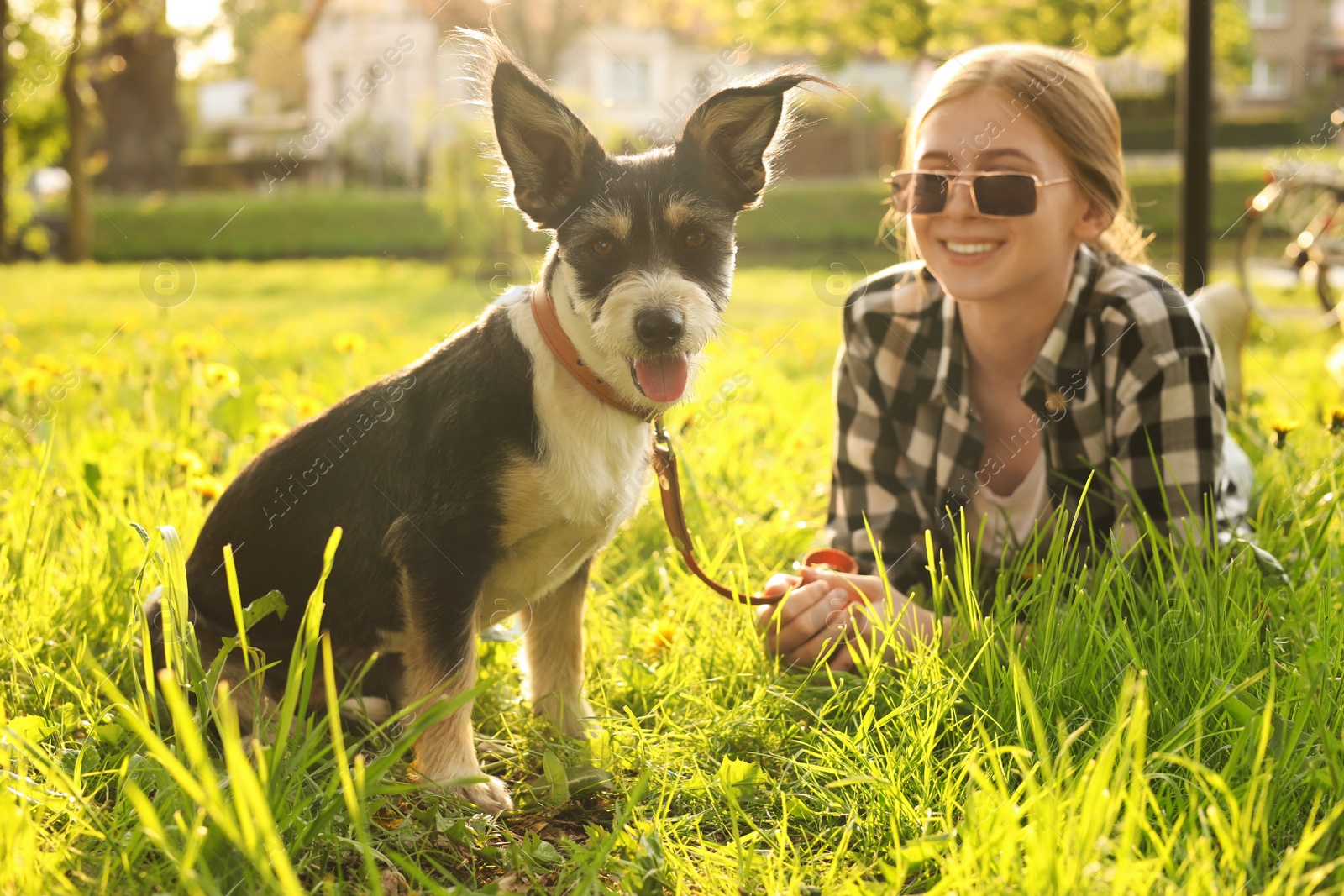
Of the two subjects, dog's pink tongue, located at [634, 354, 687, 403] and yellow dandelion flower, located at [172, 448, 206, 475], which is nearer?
dog's pink tongue, located at [634, 354, 687, 403]

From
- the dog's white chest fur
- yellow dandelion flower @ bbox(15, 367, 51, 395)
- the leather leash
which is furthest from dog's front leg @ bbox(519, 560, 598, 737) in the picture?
yellow dandelion flower @ bbox(15, 367, 51, 395)

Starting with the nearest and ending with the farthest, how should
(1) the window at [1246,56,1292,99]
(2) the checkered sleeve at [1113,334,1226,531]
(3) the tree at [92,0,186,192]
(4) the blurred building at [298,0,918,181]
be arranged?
(2) the checkered sleeve at [1113,334,1226,531] → (3) the tree at [92,0,186,192] → (4) the blurred building at [298,0,918,181] → (1) the window at [1246,56,1292,99]

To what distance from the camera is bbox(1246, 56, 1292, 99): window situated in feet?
98.9

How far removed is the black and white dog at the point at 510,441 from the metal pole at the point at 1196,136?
3585 mm

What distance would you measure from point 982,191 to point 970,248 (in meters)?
0.19

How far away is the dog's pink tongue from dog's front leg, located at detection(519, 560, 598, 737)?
0.54 meters

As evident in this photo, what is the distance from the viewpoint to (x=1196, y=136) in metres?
5.20

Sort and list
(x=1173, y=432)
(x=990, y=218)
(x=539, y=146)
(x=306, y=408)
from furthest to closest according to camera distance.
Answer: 1. (x=306, y=408)
2. (x=990, y=218)
3. (x=1173, y=432)
4. (x=539, y=146)

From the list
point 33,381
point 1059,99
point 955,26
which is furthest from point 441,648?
point 955,26

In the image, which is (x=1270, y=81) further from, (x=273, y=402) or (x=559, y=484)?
(x=559, y=484)

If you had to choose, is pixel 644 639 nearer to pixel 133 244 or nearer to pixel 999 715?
pixel 999 715

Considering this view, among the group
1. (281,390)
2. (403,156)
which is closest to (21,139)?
(403,156)

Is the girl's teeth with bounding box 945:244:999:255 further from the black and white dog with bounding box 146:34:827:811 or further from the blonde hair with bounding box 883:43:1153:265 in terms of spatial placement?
the black and white dog with bounding box 146:34:827:811

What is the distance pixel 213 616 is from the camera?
242cm
